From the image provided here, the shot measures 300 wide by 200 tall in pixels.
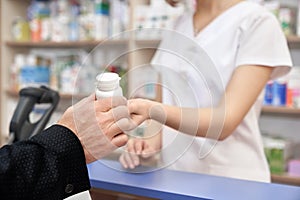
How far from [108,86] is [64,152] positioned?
13 centimetres

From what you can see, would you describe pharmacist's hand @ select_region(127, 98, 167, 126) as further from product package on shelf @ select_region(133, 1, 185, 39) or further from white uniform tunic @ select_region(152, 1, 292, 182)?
product package on shelf @ select_region(133, 1, 185, 39)

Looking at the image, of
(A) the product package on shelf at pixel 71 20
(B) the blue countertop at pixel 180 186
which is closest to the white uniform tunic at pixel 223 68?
(B) the blue countertop at pixel 180 186

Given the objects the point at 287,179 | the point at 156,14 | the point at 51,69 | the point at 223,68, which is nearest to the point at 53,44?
the point at 51,69

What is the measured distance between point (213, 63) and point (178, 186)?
38 centimetres

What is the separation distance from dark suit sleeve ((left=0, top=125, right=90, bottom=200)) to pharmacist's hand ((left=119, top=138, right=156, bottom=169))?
9.2 inches

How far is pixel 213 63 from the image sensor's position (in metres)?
1.04

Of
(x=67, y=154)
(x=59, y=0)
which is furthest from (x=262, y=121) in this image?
(x=67, y=154)

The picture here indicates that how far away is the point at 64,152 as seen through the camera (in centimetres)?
68

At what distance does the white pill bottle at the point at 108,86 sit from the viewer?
0.67 m

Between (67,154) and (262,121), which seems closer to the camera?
(67,154)

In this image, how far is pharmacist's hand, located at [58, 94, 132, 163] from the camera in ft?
2.28

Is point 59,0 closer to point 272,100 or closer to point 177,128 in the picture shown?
point 272,100

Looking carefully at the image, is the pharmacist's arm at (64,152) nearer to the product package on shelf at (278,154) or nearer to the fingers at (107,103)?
the fingers at (107,103)

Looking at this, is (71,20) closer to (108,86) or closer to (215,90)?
(215,90)
